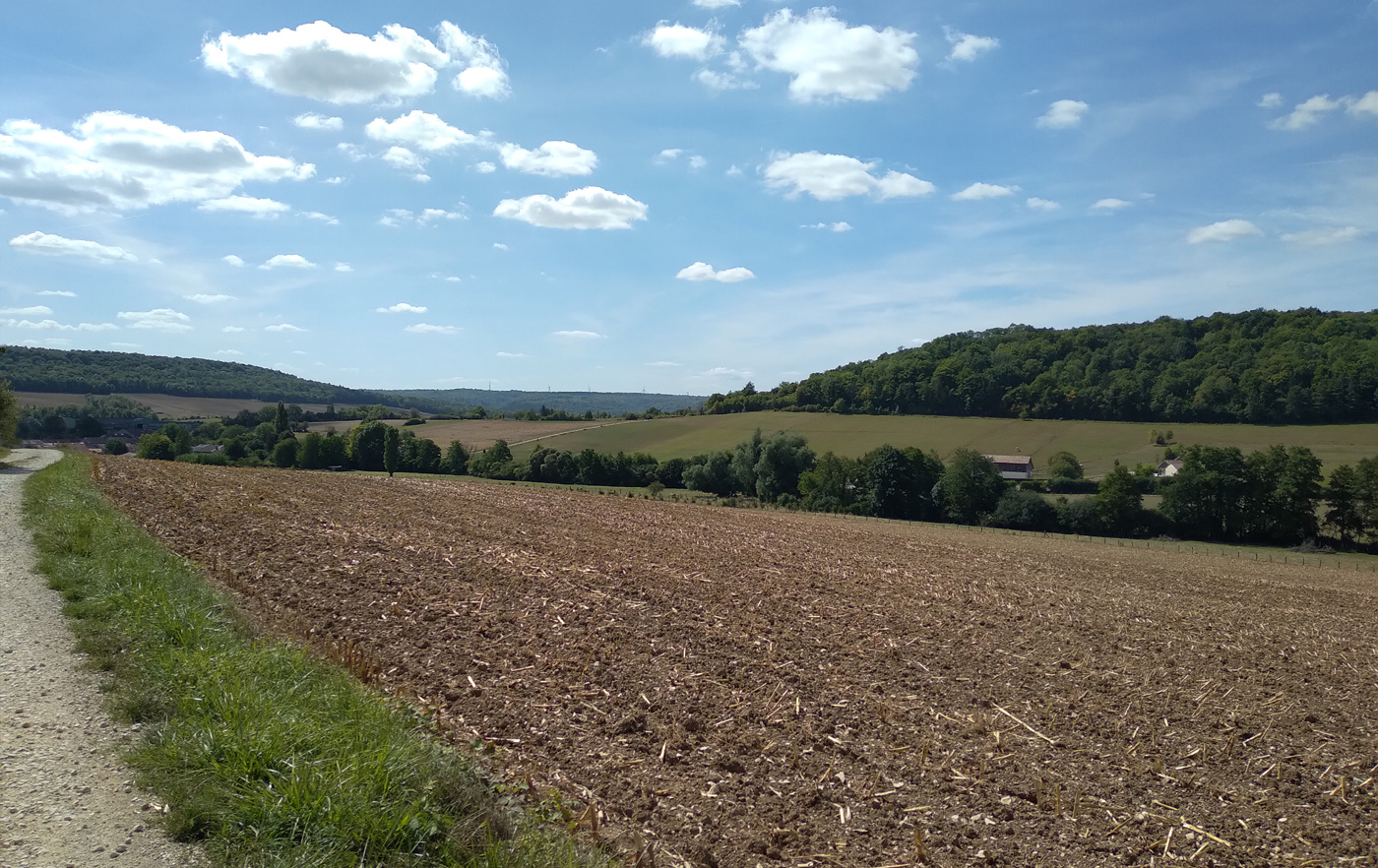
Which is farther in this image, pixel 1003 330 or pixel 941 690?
pixel 1003 330

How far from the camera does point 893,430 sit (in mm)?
83938

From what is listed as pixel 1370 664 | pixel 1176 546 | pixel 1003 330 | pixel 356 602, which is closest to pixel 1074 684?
pixel 1370 664

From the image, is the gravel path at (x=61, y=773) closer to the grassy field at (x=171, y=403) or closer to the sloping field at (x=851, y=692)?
the sloping field at (x=851, y=692)

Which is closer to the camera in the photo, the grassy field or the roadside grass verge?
the roadside grass verge

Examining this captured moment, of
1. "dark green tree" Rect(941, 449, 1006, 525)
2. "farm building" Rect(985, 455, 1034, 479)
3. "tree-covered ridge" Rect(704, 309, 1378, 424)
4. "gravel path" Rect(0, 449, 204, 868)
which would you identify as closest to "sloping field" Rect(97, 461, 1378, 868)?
"gravel path" Rect(0, 449, 204, 868)

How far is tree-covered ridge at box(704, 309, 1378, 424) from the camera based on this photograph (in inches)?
2923

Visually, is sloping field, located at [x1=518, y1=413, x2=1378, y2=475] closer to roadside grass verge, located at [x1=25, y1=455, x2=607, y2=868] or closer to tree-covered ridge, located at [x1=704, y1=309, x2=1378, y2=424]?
tree-covered ridge, located at [x1=704, y1=309, x2=1378, y2=424]

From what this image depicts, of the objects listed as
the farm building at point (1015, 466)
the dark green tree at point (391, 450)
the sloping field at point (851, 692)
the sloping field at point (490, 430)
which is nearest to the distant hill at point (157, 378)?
the sloping field at point (490, 430)

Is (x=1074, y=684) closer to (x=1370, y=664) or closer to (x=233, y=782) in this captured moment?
(x=1370, y=664)

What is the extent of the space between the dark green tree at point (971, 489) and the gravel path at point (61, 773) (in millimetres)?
55681

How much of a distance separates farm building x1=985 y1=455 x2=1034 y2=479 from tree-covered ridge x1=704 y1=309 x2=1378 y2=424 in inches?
853

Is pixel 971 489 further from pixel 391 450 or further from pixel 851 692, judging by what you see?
pixel 851 692

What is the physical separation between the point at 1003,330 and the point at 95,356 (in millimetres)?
151503

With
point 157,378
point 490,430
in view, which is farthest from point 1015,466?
point 157,378
